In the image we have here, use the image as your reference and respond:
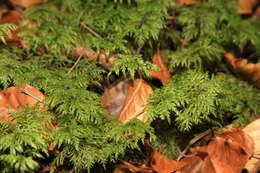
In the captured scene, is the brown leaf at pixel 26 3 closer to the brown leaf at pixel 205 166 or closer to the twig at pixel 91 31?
the twig at pixel 91 31

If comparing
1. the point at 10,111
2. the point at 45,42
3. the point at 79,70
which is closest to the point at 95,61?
the point at 79,70

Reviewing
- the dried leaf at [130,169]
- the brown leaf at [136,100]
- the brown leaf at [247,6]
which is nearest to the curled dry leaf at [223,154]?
the dried leaf at [130,169]

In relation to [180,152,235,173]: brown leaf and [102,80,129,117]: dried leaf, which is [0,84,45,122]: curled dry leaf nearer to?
[102,80,129,117]: dried leaf

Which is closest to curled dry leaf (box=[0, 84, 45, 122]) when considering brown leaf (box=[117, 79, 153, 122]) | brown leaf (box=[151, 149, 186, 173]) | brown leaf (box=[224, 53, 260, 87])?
brown leaf (box=[117, 79, 153, 122])

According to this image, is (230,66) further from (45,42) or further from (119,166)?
(45,42)

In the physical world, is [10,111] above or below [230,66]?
below

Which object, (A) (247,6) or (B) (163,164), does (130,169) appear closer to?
(B) (163,164)

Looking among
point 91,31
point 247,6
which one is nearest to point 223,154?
point 91,31
